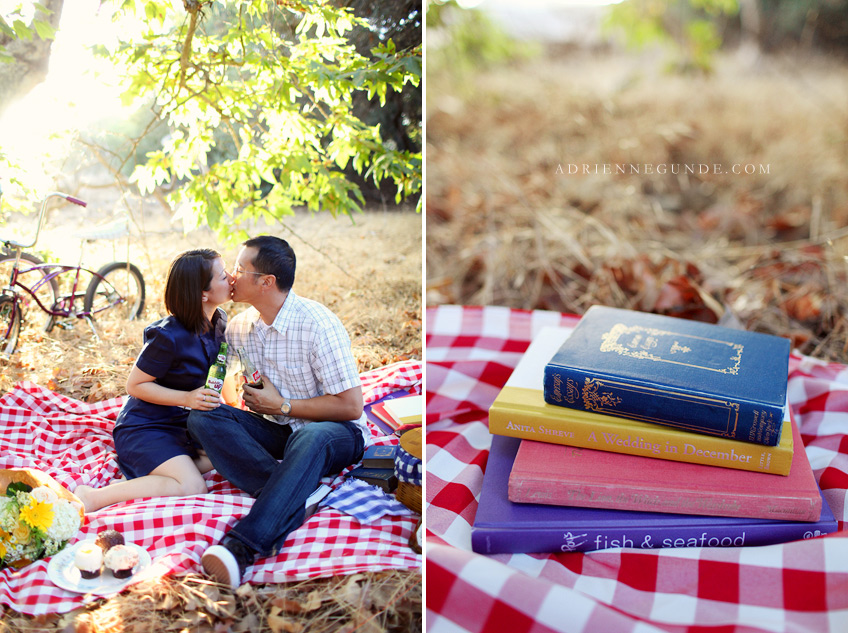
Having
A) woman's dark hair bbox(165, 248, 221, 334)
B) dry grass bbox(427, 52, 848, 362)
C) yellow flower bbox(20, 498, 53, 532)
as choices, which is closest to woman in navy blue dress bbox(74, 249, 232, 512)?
woman's dark hair bbox(165, 248, 221, 334)

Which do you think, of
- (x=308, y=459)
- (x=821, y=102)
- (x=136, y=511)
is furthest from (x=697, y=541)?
(x=821, y=102)

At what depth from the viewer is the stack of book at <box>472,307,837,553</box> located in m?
0.84

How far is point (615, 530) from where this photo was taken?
0.84 metres

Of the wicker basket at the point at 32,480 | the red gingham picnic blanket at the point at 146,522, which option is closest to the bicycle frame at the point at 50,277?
the red gingham picnic blanket at the point at 146,522

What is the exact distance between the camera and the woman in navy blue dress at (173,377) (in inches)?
35.3

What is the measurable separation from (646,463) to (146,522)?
68 centimetres

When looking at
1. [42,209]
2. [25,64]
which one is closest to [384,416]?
[42,209]

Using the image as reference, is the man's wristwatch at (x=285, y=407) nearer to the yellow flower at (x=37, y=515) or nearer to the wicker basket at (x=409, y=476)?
the wicker basket at (x=409, y=476)

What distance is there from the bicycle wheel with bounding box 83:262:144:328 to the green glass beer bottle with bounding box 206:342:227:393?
13cm

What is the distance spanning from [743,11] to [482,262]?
7.60 ft

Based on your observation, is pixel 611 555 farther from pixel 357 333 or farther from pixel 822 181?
pixel 822 181

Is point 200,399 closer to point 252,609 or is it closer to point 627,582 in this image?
point 252,609

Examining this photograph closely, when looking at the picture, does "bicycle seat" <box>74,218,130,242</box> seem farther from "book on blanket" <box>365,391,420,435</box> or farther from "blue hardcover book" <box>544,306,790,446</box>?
"blue hardcover book" <box>544,306,790,446</box>

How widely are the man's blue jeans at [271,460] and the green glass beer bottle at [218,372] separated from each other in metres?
0.03
